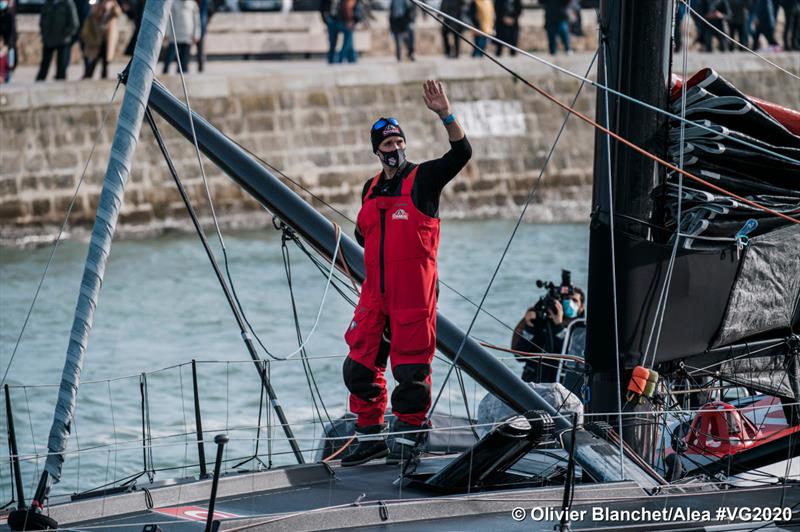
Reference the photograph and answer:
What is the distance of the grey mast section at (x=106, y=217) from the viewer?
5070mm

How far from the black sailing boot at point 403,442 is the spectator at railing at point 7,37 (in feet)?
44.8

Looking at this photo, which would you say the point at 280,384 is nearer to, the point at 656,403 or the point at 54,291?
the point at 54,291

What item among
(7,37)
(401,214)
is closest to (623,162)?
(401,214)

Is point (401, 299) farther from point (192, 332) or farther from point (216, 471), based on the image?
point (192, 332)

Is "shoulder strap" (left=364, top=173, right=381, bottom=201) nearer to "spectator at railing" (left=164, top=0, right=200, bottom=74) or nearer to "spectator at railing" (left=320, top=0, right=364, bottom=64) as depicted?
"spectator at railing" (left=164, top=0, right=200, bottom=74)

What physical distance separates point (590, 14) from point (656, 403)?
67.9ft

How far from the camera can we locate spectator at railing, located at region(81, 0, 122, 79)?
1822cm

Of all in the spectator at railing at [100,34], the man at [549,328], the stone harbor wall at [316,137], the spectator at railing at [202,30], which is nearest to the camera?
the man at [549,328]

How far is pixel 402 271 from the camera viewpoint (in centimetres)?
561

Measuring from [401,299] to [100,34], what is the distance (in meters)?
13.8

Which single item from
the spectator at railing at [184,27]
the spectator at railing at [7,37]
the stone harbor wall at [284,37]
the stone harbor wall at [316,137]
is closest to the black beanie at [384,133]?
the stone harbor wall at [316,137]

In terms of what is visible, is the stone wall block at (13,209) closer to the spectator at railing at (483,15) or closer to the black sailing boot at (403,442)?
the spectator at railing at (483,15)

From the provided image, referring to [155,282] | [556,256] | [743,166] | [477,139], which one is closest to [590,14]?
[477,139]

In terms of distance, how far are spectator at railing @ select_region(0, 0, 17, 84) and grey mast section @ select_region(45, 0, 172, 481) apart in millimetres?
13540
